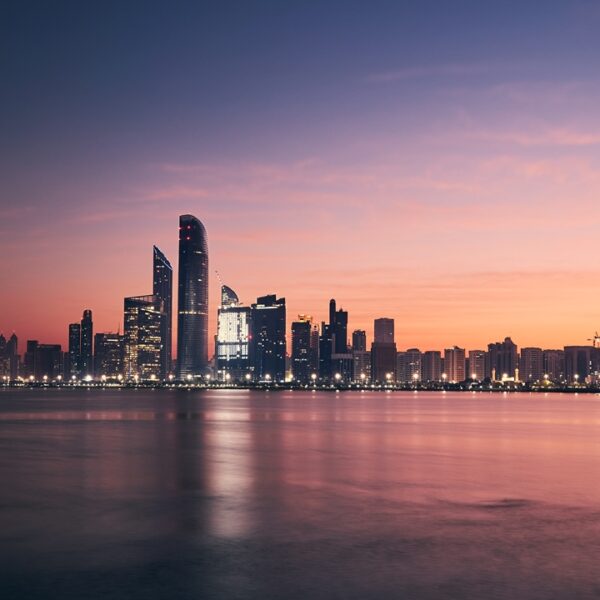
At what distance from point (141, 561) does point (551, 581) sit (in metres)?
11.6

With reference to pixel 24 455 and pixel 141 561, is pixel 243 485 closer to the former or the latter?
pixel 141 561

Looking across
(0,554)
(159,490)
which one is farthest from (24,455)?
(0,554)

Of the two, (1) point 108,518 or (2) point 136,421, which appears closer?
(1) point 108,518

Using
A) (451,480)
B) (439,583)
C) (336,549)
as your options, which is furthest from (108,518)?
(451,480)

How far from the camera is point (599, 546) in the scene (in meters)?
25.5

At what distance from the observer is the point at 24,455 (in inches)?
2213

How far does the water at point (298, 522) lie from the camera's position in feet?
69.5

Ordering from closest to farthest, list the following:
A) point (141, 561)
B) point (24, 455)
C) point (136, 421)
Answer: point (141, 561) < point (24, 455) < point (136, 421)

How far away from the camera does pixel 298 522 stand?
30156mm

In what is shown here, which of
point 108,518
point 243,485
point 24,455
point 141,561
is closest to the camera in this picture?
point 141,561

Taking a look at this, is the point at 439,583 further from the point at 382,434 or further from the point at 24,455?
the point at 382,434

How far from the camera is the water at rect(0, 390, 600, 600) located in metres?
21.2

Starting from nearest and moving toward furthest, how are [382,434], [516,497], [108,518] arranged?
[108,518] → [516,497] → [382,434]

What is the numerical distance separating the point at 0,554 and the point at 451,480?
25478 mm
